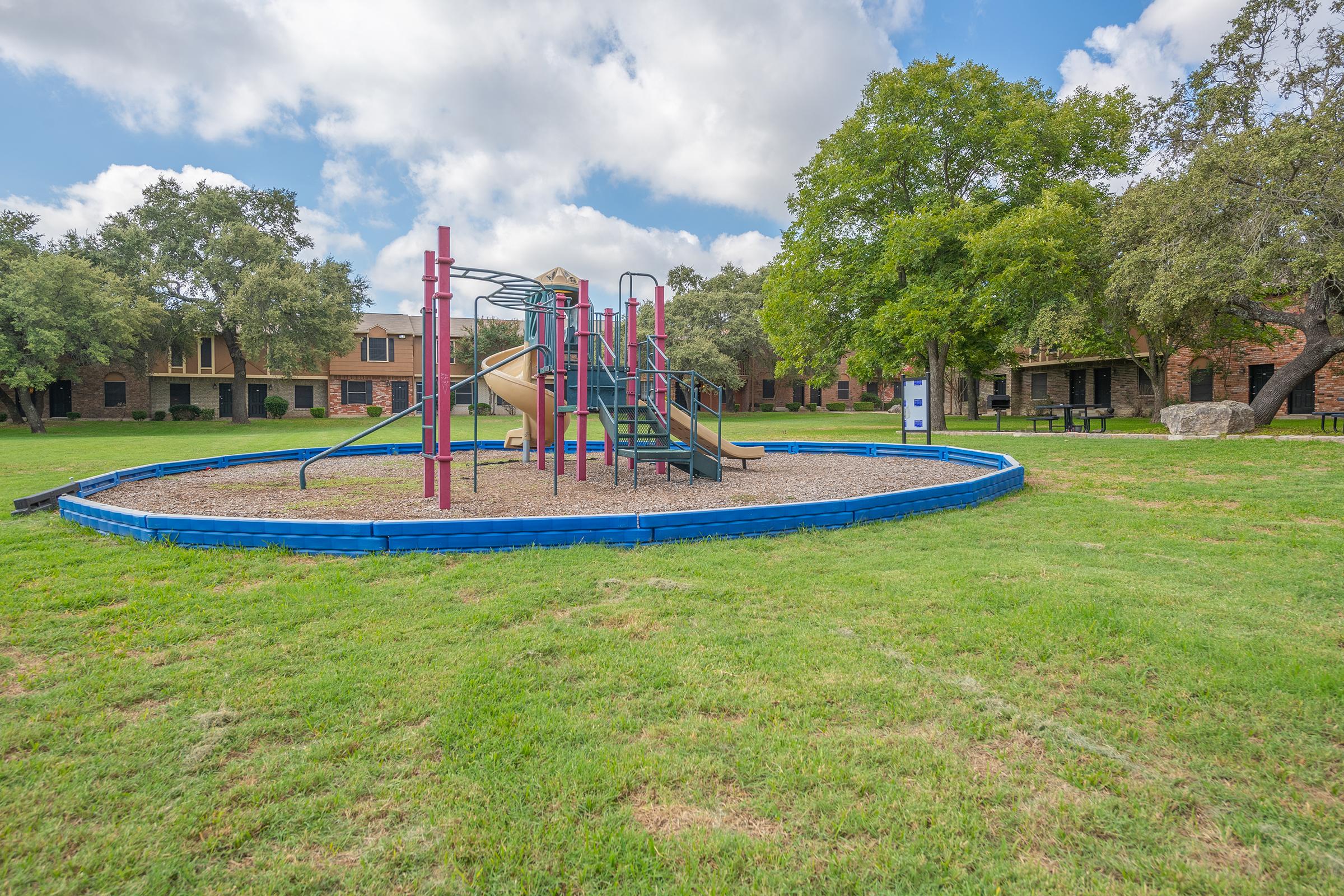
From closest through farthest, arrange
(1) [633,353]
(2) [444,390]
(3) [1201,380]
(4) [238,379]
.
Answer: (2) [444,390] → (1) [633,353] → (3) [1201,380] → (4) [238,379]

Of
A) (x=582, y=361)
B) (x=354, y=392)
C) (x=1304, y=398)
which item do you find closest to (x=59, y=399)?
(x=354, y=392)

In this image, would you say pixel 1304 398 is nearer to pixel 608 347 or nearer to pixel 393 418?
pixel 608 347

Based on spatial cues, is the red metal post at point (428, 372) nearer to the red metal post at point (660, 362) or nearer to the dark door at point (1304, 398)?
the red metal post at point (660, 362)

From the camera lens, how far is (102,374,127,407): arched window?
109ft

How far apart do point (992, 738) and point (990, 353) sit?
80.4ft

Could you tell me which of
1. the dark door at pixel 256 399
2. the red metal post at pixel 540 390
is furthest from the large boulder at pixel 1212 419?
the dark door at pixel 256 399

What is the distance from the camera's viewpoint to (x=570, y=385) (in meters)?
10.7

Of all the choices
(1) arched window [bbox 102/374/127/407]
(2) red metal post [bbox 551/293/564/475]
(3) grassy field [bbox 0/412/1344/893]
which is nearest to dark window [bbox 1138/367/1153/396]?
(3) grassy field [bbox 0/412/1344/893]

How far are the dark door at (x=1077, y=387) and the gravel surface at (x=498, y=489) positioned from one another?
2492cm

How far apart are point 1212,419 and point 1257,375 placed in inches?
568

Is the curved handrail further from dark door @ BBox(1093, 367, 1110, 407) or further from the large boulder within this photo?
dark door @ BBox(1093, 367, 1110, 407)

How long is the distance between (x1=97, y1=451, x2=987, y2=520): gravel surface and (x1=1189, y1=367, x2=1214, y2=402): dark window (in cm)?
2249

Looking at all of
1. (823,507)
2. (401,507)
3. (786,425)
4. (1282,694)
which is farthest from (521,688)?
(786,425)

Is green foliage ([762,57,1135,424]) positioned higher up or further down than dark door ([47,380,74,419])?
higher up
